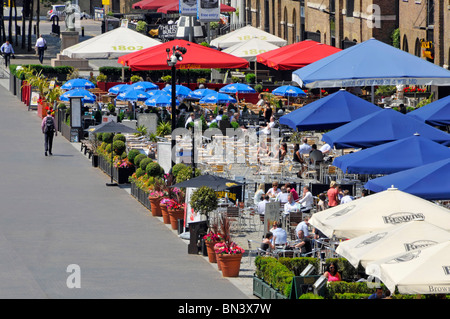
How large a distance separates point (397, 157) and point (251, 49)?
29149 mm

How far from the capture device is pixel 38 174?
34938mm

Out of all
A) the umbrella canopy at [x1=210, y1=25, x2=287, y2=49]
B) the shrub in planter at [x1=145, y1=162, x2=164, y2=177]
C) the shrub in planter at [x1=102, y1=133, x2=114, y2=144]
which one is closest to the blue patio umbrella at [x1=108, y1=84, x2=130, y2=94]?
the shrub in planter at [x1=102, y1=133, x2=114, y2=144]

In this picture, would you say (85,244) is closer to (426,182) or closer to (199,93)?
(426,182)

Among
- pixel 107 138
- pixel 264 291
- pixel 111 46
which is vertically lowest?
pixel 107 138

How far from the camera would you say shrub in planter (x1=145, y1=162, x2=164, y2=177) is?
30.8m

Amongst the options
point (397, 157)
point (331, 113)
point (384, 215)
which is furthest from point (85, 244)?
point (331, 113)

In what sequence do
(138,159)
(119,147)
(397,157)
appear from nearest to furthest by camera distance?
(397,157) → (138,159) → (119,147)

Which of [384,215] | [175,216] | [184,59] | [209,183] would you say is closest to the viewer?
[384,215]

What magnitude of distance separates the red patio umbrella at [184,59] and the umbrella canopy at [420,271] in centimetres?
2734

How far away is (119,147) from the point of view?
34656 mm

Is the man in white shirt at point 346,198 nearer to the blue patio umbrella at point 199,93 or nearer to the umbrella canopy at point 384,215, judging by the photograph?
the umbrella canopy at point 384,215

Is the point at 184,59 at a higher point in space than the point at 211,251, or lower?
higher

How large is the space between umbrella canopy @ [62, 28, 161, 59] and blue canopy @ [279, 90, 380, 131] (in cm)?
1847
